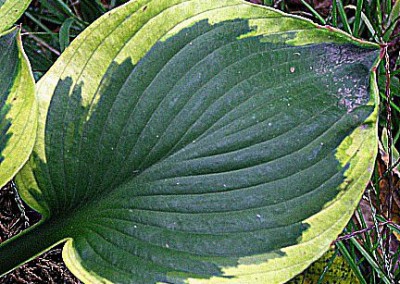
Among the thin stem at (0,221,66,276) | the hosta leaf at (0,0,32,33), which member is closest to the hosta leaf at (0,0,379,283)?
the thin stem at (0,221,66,276)

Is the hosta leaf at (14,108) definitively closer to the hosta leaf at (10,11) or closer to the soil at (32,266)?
the hosta leaf at (10,11)

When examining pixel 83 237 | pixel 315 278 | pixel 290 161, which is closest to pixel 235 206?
pixel 290 161

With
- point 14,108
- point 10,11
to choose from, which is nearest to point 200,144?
point 14,108

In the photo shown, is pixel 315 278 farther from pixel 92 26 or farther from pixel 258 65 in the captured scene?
pixel 92 26

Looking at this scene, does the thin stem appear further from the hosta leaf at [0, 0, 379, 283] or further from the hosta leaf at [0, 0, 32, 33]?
the hosta leaf at [0, 0, 32, 33]

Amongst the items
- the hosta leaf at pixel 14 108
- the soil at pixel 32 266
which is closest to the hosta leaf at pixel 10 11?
the hosta leaf at pixel 14 108
